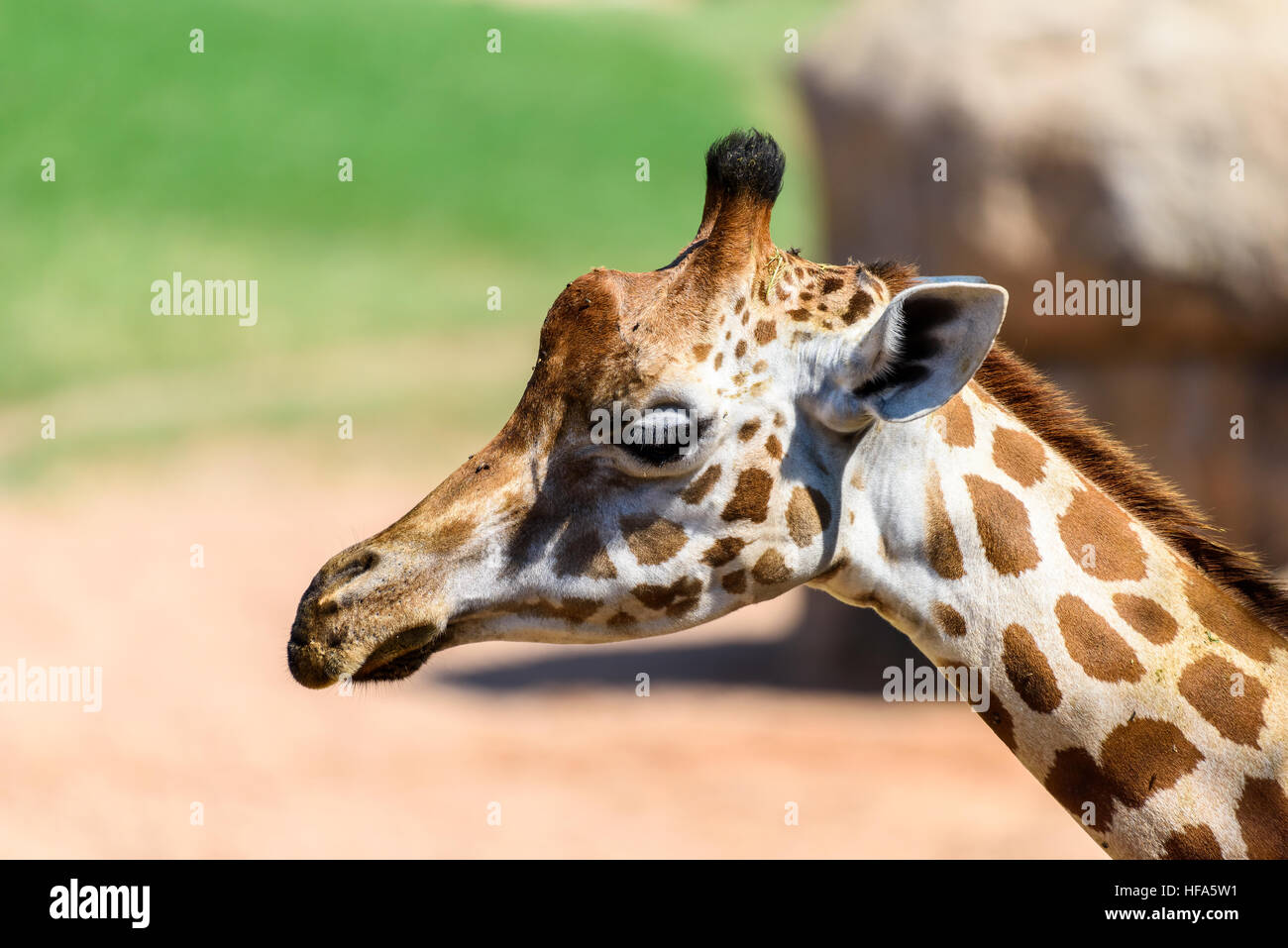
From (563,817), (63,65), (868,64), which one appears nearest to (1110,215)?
(868,64)

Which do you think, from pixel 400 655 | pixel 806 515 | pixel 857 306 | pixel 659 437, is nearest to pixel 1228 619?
pixel 806 515

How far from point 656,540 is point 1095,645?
1209 millimetres

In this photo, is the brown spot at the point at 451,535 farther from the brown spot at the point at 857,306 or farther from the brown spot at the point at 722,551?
the brown spot at the point at 857,306

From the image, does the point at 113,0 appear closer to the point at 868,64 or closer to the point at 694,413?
the point at 868,64

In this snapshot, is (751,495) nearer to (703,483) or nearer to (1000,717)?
(703,483)

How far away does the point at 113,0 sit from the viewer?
30.5 m

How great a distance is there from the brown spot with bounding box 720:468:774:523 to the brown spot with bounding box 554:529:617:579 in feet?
1.18

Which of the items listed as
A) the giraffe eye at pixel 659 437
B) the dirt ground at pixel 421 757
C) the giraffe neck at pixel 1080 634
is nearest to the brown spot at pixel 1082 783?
the giraffe neck at pixel 1080 634

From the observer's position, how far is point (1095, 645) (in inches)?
149

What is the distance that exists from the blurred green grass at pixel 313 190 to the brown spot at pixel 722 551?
18.6 meters

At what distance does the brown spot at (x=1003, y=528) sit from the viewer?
382cm

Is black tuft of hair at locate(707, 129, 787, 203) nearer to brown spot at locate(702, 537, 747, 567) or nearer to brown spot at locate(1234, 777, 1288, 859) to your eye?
brown spot at locate(702, 537, 747, 567)

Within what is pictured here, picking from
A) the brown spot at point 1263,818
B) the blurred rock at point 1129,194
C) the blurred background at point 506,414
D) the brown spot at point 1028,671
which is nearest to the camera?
the brown spot at point 1263,818

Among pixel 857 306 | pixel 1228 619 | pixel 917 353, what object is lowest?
pixel 1228 619
